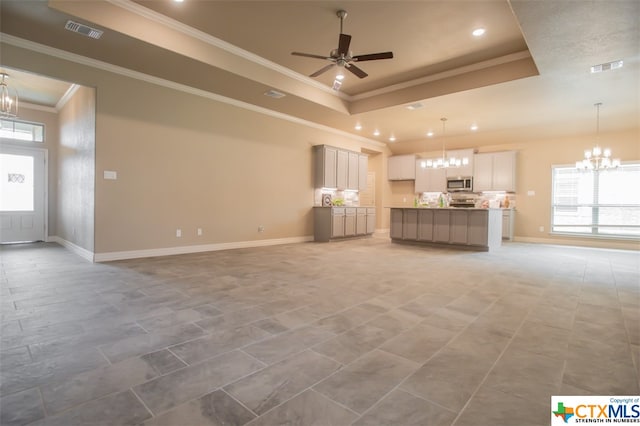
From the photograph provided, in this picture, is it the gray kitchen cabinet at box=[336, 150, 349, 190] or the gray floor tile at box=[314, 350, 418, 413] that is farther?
the gray kitchen cabinet at box=[336, 150, 349, 190]

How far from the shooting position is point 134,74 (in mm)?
5305

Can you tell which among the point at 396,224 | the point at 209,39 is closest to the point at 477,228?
the point at 396,224

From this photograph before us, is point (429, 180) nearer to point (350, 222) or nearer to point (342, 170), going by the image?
point (342, 170)

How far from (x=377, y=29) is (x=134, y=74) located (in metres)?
4.12

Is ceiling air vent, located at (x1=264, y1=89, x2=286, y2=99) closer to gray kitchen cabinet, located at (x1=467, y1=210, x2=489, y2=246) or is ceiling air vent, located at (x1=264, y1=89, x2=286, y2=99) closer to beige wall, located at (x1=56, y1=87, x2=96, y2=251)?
beige wall, located at (x1=56, y1=87, x2=96, y2=251)

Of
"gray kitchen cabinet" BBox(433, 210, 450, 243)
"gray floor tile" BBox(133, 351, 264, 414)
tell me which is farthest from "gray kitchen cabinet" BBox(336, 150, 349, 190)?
"gray floor tile" BBox(133, 351, 264, 414)

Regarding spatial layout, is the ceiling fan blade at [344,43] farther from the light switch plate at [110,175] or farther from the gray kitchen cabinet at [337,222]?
the gray kitchen cabinet at [337,222]

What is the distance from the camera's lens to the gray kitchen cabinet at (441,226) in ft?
24.6

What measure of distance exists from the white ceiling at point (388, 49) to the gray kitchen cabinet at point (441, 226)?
2.38 metres

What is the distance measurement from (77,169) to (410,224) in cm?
748

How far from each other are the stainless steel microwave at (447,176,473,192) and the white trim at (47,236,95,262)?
978cm

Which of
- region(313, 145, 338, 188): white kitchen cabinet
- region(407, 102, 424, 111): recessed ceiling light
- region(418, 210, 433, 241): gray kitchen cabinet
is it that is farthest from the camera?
region(313, 145, 338, 188): white kitchen cabinet

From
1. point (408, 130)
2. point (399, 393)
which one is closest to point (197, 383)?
point (399, 393)

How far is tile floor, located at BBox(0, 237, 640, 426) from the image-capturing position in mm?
1523
